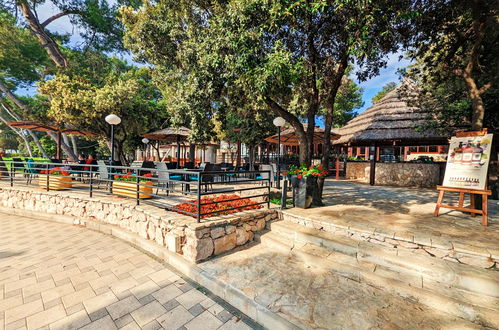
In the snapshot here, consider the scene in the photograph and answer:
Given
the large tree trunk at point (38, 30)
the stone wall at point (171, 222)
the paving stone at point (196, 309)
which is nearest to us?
the paving stone at point (196, 309)

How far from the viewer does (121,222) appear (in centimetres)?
496

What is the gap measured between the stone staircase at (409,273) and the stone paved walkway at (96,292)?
1.57 meters

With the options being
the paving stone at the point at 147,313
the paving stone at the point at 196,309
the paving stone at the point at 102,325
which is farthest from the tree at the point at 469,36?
the paving stone at the point at 102,325

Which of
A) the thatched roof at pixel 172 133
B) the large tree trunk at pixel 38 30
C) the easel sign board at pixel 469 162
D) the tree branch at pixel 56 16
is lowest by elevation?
the easel sign board at pixel 469 162

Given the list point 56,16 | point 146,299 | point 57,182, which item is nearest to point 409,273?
point 146,299

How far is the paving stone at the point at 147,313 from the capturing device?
230 centimetres

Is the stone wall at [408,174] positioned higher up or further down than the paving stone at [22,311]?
higher up

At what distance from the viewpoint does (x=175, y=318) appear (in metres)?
2.34

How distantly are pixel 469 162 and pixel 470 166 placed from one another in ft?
0.28

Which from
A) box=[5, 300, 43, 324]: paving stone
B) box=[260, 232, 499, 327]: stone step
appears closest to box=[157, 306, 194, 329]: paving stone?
box=[5, 300, 43, 324]: paving stone

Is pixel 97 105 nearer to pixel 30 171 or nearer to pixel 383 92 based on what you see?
pixel 30 171

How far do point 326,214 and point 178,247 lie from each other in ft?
10.3

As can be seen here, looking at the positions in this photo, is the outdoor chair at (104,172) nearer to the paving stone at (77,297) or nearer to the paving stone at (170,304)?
the paving stone at (77,297)

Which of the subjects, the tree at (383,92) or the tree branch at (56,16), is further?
the tree at (383,92)
